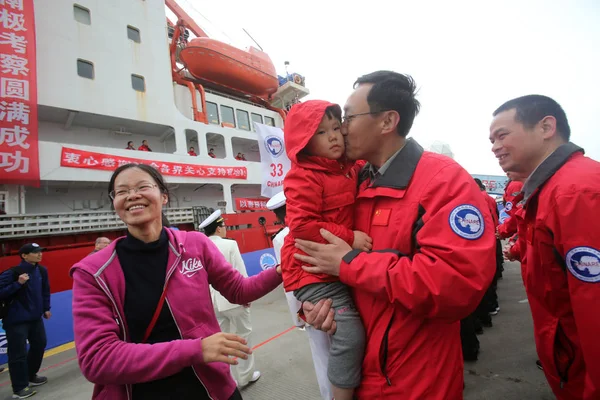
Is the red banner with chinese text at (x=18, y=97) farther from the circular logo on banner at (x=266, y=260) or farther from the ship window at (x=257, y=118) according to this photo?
the ship window at (x=257, y=118)

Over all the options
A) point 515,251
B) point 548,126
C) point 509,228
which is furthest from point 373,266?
point 509,228

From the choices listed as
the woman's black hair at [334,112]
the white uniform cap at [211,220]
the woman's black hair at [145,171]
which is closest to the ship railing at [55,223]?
the white uniform cap at [211,220]

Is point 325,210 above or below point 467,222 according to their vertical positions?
above

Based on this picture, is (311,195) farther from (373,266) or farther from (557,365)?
(557,365)

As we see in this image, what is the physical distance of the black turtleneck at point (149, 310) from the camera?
126 centimetres

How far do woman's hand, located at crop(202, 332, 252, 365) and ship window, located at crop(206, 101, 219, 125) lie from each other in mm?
13448

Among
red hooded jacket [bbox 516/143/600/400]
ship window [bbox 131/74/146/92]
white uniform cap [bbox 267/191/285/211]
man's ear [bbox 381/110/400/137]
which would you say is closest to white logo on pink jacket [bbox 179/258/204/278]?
man's ear [bbox 381/110/400/137]

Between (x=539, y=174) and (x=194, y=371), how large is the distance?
2.11 m

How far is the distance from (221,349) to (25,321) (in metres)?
4.56

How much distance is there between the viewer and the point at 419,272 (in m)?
0.91

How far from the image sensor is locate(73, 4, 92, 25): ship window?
953 cm

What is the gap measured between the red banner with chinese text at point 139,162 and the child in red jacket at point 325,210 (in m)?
6.49

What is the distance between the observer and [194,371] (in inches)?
51.9

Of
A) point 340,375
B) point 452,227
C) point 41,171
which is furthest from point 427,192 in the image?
point 41,171
